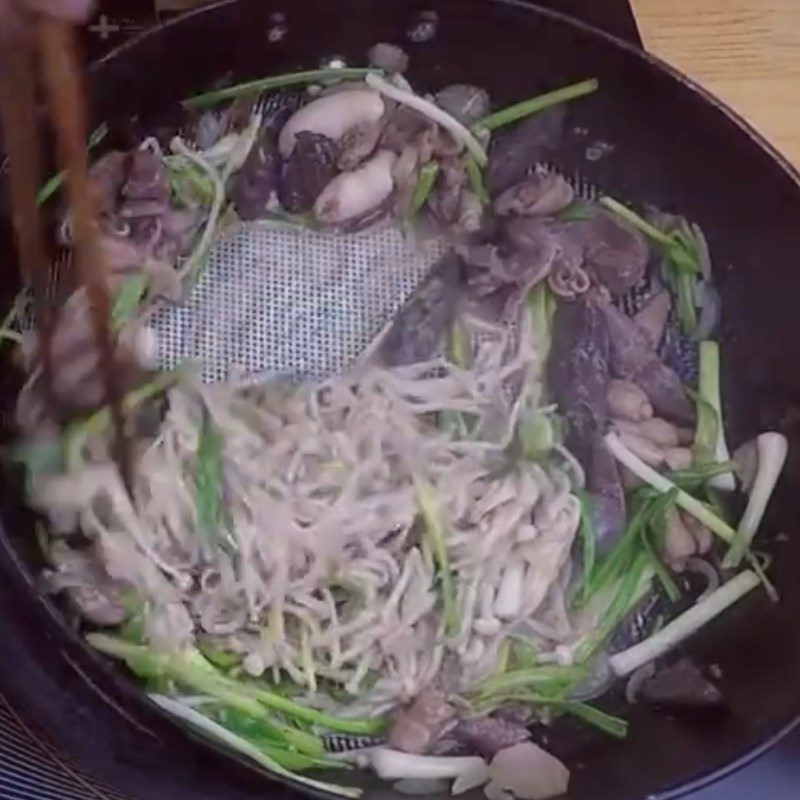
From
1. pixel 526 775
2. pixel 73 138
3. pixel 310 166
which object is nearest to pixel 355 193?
pixel 310 166

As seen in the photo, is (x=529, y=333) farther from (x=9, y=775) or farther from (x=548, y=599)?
(x=9, y=775)

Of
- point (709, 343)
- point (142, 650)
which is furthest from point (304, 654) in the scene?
point (709, 343)

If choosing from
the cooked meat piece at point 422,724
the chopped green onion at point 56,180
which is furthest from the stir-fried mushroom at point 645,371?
the chopped green onion at point 56,180

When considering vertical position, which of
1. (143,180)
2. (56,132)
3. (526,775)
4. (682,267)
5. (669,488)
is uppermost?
(56,132)

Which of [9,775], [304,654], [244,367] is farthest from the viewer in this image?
[244,367]

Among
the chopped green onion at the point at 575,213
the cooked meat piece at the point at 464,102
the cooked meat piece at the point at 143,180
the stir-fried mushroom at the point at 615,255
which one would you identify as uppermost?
the cooked meat piece at the point at 464,102

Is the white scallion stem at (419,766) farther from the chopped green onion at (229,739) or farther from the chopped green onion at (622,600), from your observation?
the chopped green onion at (622,600)

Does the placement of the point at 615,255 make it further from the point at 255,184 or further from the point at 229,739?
the point at 229,739
